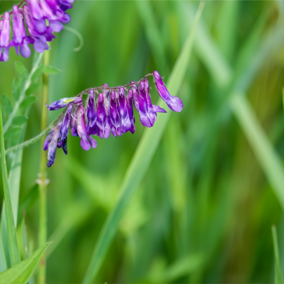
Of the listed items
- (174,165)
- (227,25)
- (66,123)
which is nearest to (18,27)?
(66,123)

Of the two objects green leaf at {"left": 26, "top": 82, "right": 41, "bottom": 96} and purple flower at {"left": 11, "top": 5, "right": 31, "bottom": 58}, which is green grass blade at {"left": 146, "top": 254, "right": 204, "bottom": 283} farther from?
purple flower at {"left": 11, "top": 5, "right": 31, "bottom": 58}

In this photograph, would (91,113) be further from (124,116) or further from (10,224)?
(10,224)

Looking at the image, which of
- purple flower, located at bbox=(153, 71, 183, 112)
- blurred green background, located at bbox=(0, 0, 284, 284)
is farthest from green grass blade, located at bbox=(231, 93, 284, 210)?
purple flower, located at bbox=(153, 71, 183, 112)

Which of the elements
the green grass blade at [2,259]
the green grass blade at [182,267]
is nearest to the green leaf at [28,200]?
the green grass blade at [2,259]

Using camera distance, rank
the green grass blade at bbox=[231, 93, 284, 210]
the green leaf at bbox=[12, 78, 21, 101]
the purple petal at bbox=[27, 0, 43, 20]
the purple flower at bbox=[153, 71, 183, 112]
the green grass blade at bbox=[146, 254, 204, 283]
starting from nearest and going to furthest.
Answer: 1. the purple petal at bbox=[27, 0, 43, 20]
2. the purple flower at bbox=[153, 71, 183, 112]
3. the green leaf at bbox=[12, 78, 21, 101]
4. the green grass blade at bbox=[231, 93, 284, 210]
5. the green grass blade at bbox=[146, 254, 204, 283]

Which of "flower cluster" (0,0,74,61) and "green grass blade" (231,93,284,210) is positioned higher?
"flower cluster" (0,0,74,61)

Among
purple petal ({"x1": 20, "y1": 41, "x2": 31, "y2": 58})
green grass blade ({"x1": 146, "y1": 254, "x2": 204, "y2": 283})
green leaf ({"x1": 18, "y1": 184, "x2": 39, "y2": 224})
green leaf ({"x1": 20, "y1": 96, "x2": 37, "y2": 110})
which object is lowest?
green grass blade ({"x1": 146, "y1": 254, "x2": 204, "y2": 283})
